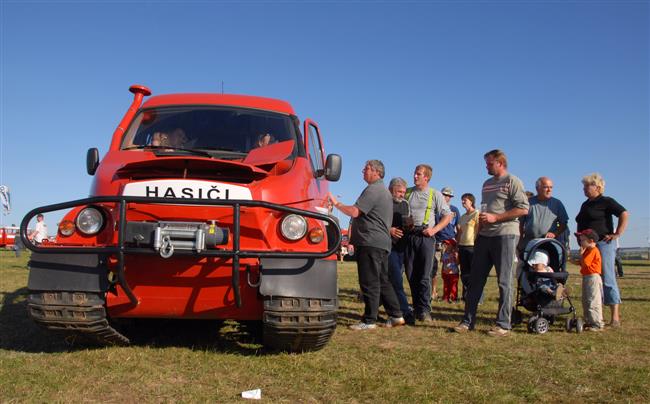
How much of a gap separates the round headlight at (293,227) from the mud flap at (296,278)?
24cm

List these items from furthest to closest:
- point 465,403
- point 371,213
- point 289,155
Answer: point 371,213
point 289,155
point 465,403

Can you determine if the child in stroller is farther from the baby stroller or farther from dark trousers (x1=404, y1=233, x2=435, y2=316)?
dark trousers (x1=404, y1=233, x2=435, y2=316)

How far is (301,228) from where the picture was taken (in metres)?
4.13

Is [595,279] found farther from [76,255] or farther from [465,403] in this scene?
[76,255]

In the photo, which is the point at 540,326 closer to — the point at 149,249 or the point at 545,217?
the point at 545,217

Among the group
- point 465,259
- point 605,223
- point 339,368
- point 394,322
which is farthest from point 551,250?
point 339,368

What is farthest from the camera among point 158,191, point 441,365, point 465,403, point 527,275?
point 527,275

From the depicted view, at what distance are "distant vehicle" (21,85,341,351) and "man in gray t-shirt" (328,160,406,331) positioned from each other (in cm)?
152

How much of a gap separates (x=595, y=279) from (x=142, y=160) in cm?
511

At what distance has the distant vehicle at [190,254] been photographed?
3.79 m

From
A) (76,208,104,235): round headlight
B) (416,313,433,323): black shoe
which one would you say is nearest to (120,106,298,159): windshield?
(76,208,104,235): round headlight

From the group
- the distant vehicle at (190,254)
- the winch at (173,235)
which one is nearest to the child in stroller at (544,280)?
the distant vehicle at (190,254)

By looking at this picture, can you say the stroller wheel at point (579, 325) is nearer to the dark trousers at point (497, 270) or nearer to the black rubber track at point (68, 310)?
the dark trousers at point (497, 270)

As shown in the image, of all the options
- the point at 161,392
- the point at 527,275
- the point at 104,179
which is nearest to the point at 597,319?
the point at 527,275
